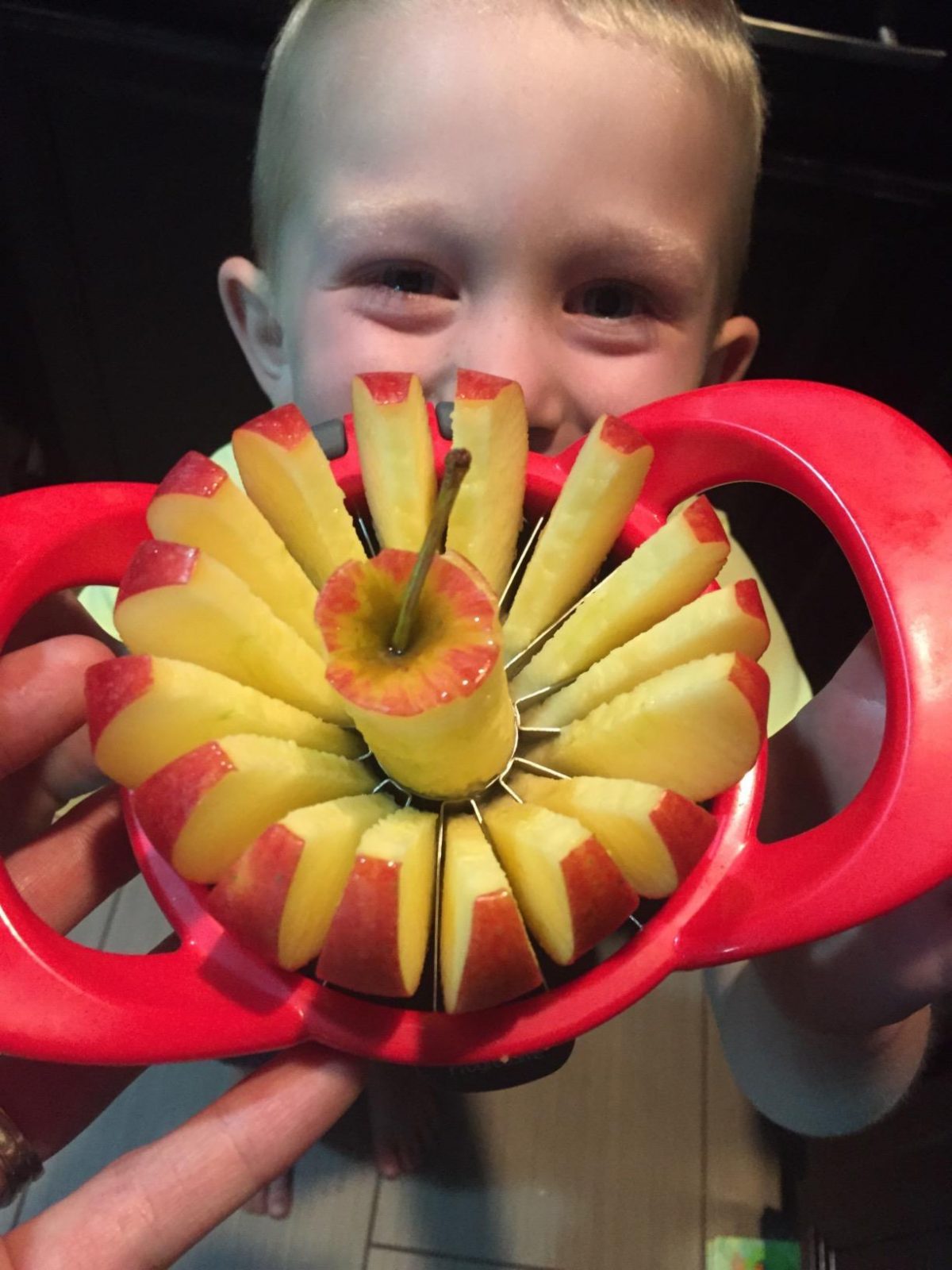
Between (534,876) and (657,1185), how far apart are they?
730 mm

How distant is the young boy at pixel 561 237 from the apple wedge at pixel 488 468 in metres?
0.16

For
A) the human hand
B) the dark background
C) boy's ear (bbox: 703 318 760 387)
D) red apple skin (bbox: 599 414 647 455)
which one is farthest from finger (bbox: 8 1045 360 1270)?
the dark background

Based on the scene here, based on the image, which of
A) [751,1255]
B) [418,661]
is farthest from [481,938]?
[751,1255]

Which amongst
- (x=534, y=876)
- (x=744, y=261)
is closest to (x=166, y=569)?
(x=534, y=876)

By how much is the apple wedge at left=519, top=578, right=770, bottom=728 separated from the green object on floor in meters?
0.73

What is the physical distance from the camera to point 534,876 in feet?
1.33

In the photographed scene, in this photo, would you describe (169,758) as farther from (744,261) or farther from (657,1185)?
(657,1185)

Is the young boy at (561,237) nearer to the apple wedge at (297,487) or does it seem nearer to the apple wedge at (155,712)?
the apple wedge at (297,487)

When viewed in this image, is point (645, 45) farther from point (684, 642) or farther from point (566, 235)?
point (684, 642)

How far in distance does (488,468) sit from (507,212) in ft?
0.79

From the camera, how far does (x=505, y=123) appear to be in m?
0.63

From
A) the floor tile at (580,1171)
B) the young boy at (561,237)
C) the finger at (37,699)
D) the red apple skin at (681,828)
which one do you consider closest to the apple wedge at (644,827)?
the red apple skin at (681,828)

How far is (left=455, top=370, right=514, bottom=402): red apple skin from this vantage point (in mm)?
487

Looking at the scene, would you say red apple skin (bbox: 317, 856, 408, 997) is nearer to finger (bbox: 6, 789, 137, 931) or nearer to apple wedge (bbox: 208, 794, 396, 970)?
apple wedge (bbox: 208, 794, 396, 970)
